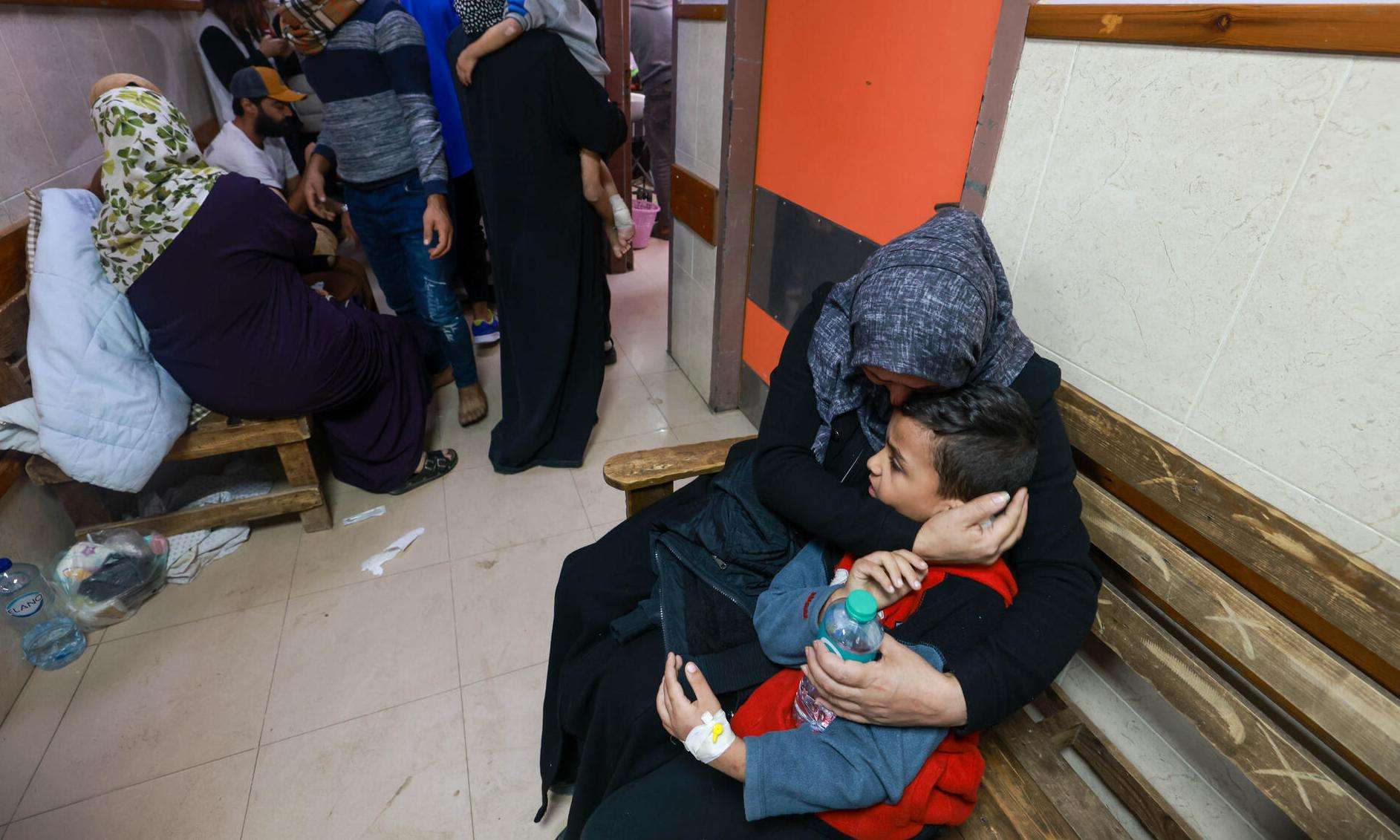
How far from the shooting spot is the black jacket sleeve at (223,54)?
3535 mm

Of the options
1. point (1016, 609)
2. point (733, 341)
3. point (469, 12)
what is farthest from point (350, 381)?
point (1016, 609)

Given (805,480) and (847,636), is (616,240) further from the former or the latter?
(847,636)

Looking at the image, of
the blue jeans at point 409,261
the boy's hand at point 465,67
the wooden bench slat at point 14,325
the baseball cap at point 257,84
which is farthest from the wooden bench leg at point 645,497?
the baseball cap at point 257,84

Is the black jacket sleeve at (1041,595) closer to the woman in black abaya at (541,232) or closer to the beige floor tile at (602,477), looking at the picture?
the beige floor tile at (602,477)

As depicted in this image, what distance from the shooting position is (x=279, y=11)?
2119 millimetres

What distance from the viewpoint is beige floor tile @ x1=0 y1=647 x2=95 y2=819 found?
59.1 inches

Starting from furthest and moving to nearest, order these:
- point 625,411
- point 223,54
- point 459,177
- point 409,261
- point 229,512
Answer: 1. point 223,54
2. point 459,177
3. point 625,411
4. point 409,261
5. point 229,512

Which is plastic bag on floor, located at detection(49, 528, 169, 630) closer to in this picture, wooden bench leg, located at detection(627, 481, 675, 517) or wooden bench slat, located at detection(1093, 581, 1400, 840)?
wooden bench leg, located at detection(627, 481, 675, 517)

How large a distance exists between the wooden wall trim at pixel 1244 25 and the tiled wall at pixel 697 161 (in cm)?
150

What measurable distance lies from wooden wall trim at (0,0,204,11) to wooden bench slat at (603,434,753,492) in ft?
7.93

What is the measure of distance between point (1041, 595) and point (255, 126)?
149 inches

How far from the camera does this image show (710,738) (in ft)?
3.13

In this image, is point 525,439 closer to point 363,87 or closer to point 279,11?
point 363,87

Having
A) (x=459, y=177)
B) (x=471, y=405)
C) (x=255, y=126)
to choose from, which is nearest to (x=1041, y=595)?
(x=471, y=405)
